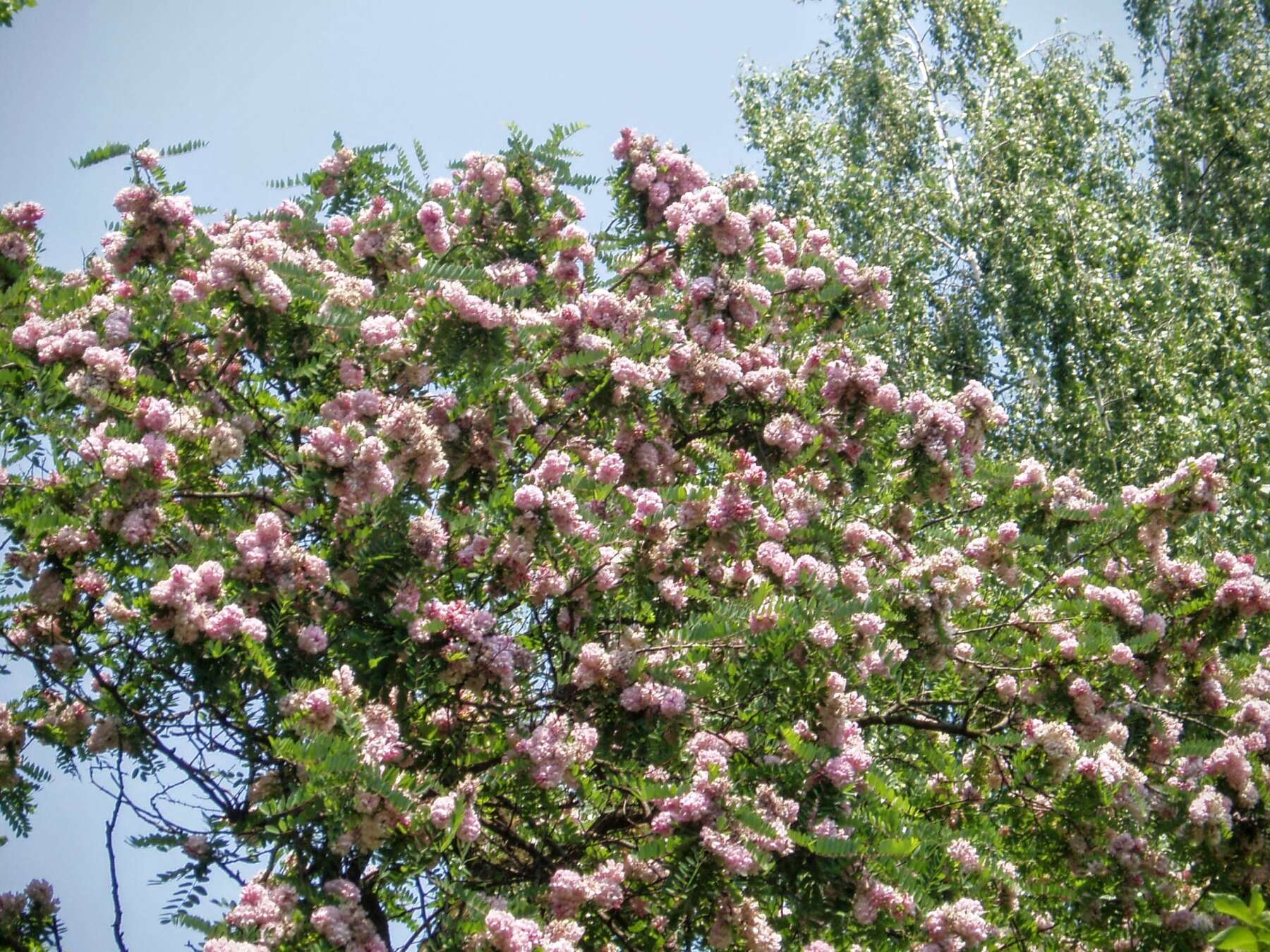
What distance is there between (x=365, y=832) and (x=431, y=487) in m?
1.79

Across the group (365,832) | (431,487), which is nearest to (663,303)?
(431,487)

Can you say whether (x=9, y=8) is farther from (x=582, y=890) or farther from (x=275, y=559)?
(x=582, y=890)

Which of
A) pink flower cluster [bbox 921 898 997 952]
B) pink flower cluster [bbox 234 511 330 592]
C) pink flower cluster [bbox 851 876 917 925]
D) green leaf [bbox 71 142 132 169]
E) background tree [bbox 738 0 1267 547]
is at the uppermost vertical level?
background tree [bbox 738 0 1267 547]

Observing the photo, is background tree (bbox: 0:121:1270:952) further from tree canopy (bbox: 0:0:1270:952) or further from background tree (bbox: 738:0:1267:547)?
background tree (bbox: 738:0:1267:547)

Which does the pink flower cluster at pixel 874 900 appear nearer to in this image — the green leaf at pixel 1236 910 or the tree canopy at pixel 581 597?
the tree canopy at pixel 581 597

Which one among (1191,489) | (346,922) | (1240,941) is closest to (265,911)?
(346,922)

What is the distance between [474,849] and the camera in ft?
16.7

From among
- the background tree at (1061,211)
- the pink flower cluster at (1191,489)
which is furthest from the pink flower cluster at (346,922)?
the background tree at (1061,211)

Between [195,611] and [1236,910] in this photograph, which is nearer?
[1236,910]

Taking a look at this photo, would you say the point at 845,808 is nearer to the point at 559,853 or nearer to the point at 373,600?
the point at 559,853

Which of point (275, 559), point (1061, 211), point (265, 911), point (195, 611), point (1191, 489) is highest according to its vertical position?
point (1061, 211)

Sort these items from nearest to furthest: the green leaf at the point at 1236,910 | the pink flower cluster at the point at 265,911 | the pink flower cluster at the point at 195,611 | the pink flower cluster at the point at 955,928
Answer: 1. the green leaf at the point at 1236,910
2. the pink flower cluster at the point at 265,911
3. the pink flower cluster at the point at 195,611
4. the pink flower cluster at the point at 955,928

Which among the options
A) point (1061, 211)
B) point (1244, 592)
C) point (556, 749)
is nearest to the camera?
point (556, 749)

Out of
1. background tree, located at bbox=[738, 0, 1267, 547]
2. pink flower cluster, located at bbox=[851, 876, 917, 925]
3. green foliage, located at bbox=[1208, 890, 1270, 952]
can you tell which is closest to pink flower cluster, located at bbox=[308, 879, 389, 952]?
pink flower cluster, located at bbox=[851, 876, 917, 925]
